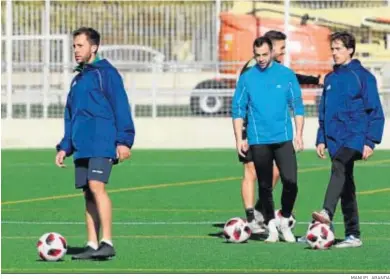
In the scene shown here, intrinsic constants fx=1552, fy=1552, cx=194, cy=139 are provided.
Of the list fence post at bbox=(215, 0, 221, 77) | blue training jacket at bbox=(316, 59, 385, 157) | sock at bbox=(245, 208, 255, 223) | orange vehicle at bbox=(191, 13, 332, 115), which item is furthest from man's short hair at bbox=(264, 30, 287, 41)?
fence post at bbox=(215, 0, 221, 77)

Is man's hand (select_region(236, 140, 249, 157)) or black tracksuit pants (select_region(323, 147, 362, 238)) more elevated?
man's hand (select_region(236, 140, 249, 157))

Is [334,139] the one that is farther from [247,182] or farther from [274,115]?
[247,182]

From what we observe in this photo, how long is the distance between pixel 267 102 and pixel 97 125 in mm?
1984

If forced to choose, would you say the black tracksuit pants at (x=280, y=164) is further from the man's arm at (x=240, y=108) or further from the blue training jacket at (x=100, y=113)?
the blue training jacket at (x=100, y=113)

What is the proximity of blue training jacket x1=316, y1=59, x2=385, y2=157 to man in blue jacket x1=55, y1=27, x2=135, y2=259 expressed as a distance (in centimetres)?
199

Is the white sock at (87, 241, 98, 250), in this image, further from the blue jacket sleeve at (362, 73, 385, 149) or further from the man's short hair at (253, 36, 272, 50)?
the blue jacket sleeve at (362, 73, 385, 149)

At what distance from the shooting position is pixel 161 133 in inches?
1073

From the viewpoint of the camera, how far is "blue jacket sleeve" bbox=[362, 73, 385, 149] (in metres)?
13.1

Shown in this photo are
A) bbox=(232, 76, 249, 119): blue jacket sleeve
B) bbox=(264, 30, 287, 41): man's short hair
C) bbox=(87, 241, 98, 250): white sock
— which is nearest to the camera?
bbox=(87, 241, 98, 250): white sock

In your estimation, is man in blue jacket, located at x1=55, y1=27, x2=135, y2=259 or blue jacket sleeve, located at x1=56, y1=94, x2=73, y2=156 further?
blue jacket sleeve, located at x1=56, y1=94, x2=73, y2=156

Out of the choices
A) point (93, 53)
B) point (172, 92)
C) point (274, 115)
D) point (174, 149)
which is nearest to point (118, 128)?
point (93, 53)

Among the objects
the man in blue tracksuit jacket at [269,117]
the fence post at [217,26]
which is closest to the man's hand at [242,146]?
the man in blue tracksuit jacket at [269,117]

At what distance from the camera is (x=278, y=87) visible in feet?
44.1

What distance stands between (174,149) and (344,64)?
547 inches
